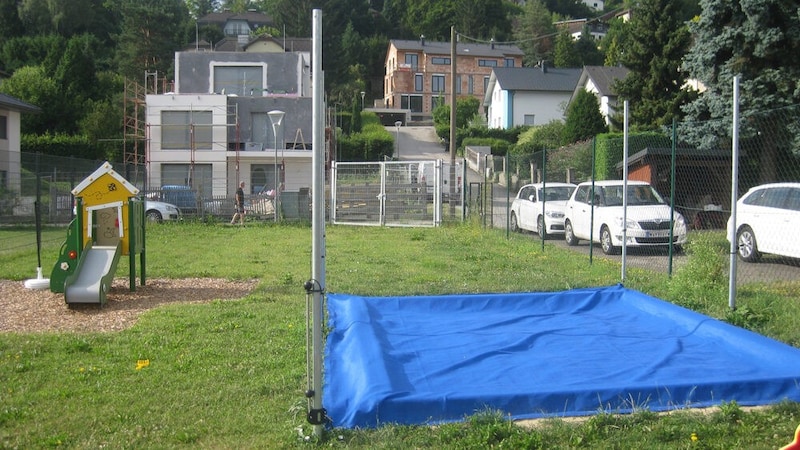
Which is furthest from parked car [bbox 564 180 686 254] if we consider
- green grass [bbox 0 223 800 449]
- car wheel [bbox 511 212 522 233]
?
car wheel [bbox 511 212 522 233]

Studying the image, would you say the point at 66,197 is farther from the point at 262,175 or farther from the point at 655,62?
the point at 655,62

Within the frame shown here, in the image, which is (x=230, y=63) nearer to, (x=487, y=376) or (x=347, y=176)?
(x=347, y=176)

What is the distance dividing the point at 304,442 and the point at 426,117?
264 feet

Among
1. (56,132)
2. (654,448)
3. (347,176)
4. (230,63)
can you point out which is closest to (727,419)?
(654,448)

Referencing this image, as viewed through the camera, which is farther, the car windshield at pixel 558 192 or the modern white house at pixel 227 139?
the modern white house at pixel 227 139

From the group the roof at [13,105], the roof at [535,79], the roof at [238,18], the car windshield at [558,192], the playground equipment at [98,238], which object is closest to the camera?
the playground equipment at [98,238]

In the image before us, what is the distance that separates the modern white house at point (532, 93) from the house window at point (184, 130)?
30541 mm

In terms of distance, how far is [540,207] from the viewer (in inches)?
763

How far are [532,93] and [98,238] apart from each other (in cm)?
5619

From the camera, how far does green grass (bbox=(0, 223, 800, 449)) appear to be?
470 centimetres

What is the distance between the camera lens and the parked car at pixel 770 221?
1151cm

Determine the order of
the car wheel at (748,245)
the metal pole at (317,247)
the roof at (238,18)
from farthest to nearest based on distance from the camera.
A: 1. the roof at (238,18)
2. the car wheel at (748,245)
3. the metal pole at (317,247)

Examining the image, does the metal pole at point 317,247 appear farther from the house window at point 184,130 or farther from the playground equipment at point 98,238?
the house window at point 184,130

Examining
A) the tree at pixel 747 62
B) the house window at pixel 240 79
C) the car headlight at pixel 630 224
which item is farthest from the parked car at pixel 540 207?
the house window at pixel 240 79
